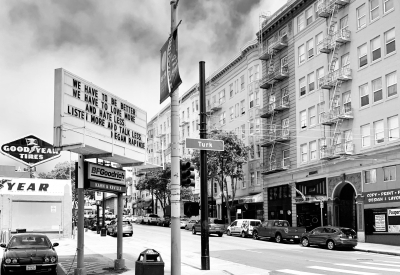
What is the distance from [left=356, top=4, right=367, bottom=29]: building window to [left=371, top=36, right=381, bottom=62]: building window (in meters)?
1.89

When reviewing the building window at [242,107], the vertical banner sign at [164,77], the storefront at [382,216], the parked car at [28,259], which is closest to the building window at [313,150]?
the storefront at [382,216]

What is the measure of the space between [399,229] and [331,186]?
26.5 ft

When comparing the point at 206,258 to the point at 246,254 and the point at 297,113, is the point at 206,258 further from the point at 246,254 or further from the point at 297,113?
the point at 297,113

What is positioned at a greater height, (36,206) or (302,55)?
(302,55)

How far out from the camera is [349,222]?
40.3 meters

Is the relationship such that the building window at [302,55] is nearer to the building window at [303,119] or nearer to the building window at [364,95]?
the building window at [303,119]

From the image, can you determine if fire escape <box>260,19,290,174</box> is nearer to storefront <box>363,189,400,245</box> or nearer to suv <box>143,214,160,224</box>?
storefront <box>363,189,400,245</box>

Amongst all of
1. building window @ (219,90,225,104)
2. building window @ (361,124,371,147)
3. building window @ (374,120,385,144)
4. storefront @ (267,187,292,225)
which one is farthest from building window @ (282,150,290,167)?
building window @ (219,90,225,104)

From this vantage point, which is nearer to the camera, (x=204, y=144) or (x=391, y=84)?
(x=204, y=144)

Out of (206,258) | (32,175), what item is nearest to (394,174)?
(206,258)

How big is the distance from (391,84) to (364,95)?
285 cm

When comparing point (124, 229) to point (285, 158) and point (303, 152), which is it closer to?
point (285, 158)

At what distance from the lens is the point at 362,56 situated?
37.9 m

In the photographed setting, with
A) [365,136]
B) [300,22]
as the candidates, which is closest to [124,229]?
[365,136]
